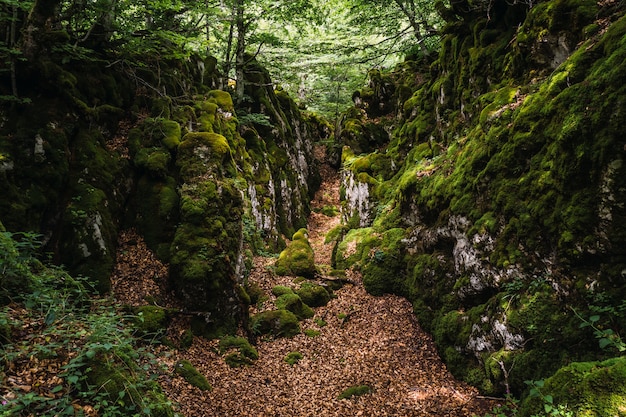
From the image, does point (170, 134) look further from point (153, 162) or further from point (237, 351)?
point (237, 351)

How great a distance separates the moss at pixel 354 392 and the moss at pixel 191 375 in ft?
8.59

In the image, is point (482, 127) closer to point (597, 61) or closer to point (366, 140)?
point (597, 61)

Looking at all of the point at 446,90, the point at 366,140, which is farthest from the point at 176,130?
the point at 366,140

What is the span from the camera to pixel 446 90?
39.9ft

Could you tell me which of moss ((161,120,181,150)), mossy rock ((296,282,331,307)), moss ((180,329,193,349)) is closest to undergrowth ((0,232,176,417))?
moss ((180,329,193,349))

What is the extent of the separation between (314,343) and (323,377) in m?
1.30

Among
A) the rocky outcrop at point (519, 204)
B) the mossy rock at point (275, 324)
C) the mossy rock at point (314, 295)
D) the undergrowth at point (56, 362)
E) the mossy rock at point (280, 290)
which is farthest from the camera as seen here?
the mossy rock at point (314, 295)

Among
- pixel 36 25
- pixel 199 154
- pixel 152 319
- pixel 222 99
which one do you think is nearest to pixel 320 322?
pixel 152 319

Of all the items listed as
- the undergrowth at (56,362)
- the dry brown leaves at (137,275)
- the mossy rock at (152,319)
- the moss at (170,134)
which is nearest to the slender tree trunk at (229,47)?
the moss at (170,134)

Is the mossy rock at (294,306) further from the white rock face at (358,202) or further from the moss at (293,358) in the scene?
the white rock face at (358,202)

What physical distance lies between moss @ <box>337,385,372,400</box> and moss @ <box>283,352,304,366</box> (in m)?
1.54

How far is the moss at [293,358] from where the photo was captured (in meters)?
7.88

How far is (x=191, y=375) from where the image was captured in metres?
6.25

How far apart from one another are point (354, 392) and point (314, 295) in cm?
403
